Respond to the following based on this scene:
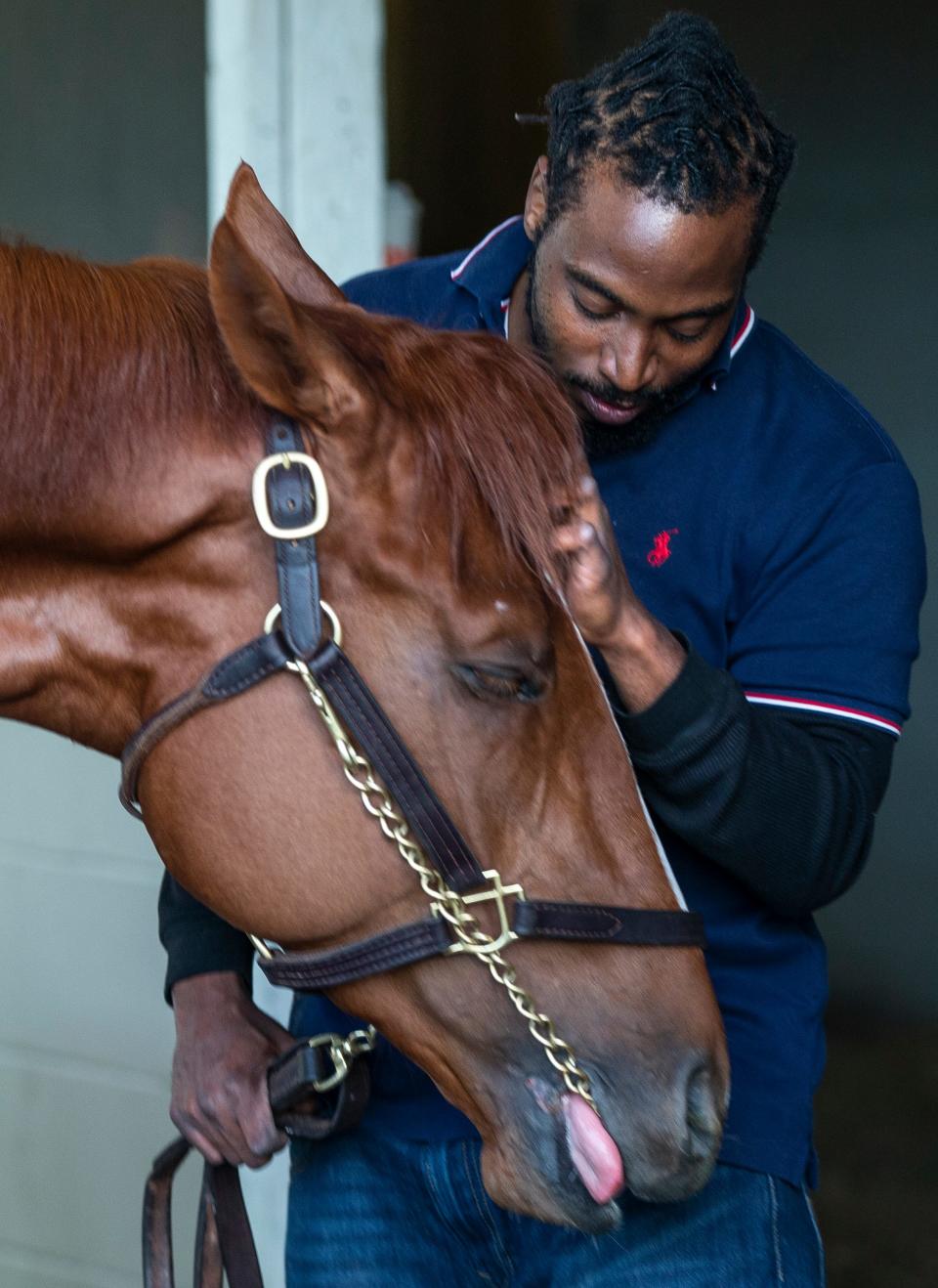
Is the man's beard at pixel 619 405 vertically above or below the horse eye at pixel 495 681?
above

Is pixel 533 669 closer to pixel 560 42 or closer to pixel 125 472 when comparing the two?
pixel 125 472

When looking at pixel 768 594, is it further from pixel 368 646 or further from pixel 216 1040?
pixel 216 1040

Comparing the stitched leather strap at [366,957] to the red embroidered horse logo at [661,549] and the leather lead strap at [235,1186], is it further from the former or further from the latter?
the red embroidered horse logo at [661,549]

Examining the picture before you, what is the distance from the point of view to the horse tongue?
1155 mm

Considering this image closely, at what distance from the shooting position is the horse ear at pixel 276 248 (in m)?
1.29

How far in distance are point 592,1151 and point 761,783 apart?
13.9 inches

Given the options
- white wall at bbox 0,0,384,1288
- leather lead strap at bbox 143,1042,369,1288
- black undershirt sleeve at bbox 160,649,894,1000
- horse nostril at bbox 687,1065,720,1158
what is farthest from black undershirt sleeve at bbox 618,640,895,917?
white wall at bbox 0,0,384,1288

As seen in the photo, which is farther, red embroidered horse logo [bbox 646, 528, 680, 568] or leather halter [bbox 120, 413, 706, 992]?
red embroidered horse logo [bbox 646, 528, 680, 568]

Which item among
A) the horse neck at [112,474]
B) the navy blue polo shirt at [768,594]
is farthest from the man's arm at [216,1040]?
the horse neck at [112,474]

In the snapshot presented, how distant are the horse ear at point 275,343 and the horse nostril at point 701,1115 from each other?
0.63 metres

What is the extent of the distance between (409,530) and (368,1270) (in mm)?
769

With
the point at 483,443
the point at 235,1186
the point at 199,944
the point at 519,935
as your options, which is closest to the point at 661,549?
the point at 483,443

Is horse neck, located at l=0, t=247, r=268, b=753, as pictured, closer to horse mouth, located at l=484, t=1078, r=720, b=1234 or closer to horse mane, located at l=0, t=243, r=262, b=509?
horse mane, located at l=0, t=243, r=262, b=509

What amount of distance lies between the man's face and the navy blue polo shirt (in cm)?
4
